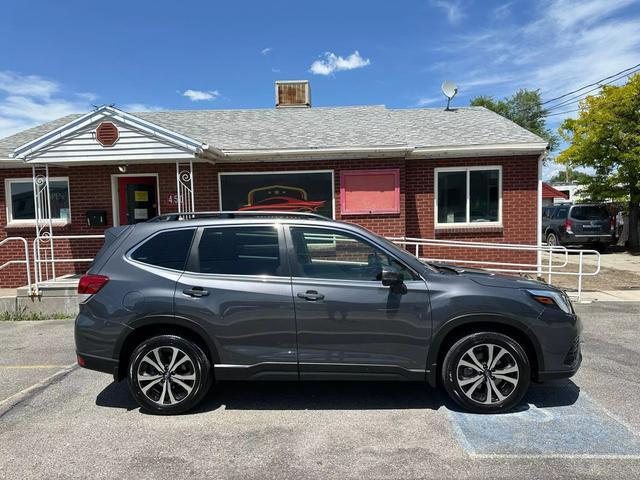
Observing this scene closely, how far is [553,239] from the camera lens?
17.3 metres

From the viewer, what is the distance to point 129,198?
1042 cm

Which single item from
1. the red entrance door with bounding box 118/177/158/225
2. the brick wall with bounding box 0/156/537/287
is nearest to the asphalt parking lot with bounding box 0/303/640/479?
the brick wall with bounding box 0/156/537/287

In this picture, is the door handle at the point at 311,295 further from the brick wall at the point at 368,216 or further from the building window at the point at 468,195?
the building window at the point at 468,195

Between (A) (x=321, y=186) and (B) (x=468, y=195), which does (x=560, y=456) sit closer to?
(A) (x=321, y=186)

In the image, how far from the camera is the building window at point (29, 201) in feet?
33.7

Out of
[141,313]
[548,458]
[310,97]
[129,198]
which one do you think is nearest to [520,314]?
[548,458]

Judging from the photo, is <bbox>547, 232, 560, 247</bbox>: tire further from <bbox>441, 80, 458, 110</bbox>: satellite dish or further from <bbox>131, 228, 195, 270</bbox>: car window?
<bbox>131, 228, 195, 270</bbox>: car window

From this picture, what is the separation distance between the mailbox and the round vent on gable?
236 cm

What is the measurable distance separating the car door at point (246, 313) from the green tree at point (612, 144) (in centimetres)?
1493

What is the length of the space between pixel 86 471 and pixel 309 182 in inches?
305

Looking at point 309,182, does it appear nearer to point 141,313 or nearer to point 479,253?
point 479,253

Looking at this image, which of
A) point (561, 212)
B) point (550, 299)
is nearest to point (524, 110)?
point (561, 212)

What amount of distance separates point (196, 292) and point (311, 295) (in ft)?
3.19

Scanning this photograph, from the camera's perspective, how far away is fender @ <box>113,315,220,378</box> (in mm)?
3879
